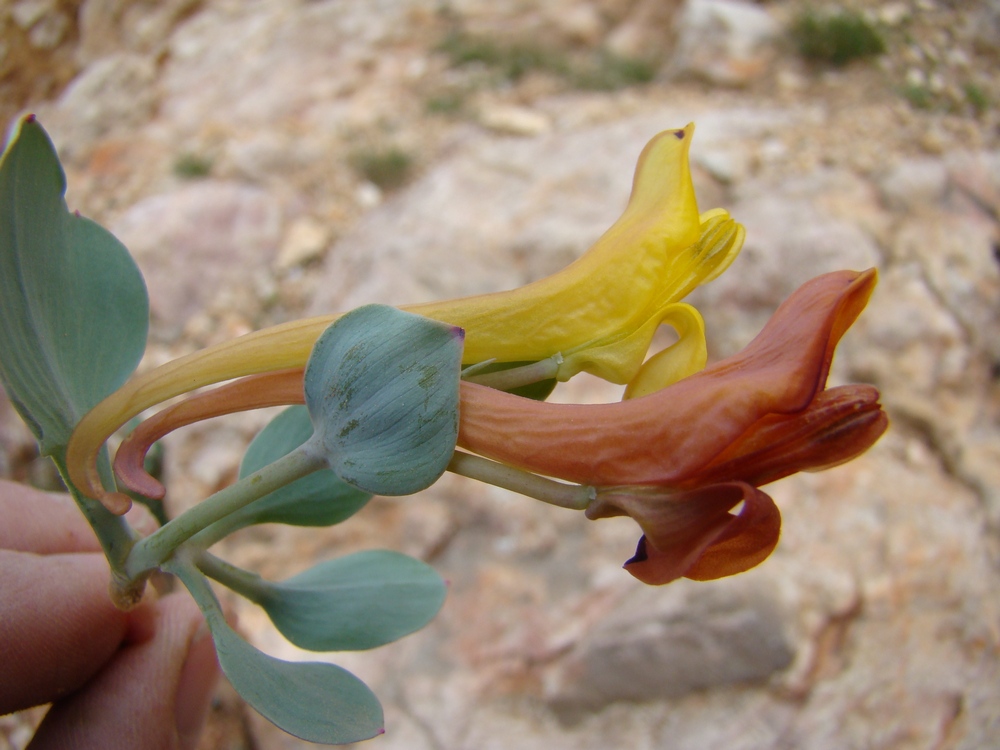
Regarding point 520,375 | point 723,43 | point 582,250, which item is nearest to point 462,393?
point 520,375

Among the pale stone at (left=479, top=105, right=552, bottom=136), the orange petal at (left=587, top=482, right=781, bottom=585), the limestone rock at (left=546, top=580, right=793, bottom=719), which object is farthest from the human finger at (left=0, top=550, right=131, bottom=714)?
the pale stone at (left=479, top=105, right=552, bottom=136)

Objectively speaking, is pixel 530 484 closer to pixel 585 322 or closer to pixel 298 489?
pixel 585 322

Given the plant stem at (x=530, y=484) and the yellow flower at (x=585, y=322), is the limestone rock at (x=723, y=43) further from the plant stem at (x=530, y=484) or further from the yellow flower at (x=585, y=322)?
the plant stem at (x=530, y=484)

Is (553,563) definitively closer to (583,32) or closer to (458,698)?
(458,698)

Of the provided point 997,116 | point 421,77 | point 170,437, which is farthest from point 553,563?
point 421,77

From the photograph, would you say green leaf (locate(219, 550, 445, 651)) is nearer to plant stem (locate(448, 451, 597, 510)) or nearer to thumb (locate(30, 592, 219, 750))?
thumb (locate(30, 592, 219, 750))
